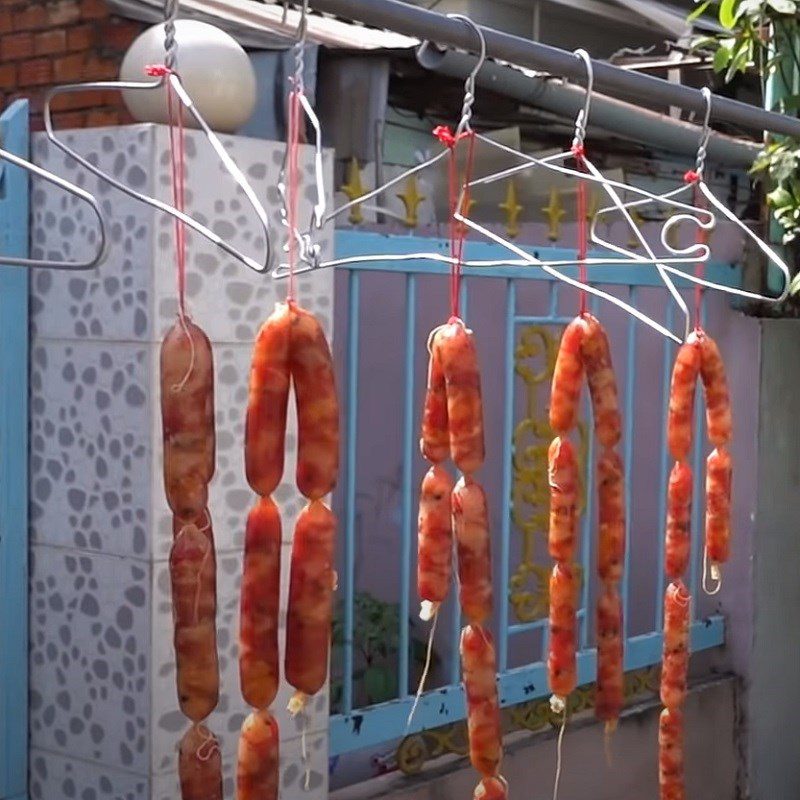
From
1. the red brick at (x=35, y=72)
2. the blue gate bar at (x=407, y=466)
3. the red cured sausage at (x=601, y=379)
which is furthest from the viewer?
the red brick at (x=35, y=72)

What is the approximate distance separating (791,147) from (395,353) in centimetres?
151

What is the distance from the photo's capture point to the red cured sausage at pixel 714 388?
247 cm

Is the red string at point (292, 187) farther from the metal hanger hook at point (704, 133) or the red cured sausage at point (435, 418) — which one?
the metal hanger hook at point (704, 133)

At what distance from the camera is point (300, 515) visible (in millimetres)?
1721

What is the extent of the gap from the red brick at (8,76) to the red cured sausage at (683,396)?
2.46 m

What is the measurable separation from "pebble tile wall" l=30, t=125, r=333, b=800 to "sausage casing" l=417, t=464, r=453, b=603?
3.22ft

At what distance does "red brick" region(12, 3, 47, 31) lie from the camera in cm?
401

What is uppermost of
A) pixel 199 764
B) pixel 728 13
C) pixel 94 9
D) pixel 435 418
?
pixel 728 13

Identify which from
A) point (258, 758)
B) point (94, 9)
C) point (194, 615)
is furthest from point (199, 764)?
point (94, 9)

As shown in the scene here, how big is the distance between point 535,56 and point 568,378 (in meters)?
0.54

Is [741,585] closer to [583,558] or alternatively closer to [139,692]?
[583,558]

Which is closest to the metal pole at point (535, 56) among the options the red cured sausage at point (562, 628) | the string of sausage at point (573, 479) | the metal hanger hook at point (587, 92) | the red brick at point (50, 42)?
the metal hanger hook at point (587, 92)

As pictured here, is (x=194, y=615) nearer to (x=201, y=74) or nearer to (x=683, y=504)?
(x=683, y=504)

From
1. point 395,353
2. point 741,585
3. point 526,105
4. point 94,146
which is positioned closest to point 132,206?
point 94,146
